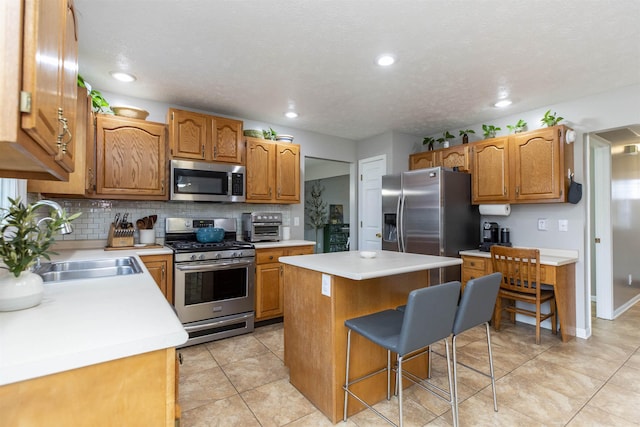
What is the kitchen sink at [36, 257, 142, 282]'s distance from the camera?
1932 mm

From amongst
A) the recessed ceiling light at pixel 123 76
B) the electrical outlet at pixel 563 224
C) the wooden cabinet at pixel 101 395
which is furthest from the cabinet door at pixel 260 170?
the electrical outlet at pixel 563 224

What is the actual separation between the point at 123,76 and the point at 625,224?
6.36 meters

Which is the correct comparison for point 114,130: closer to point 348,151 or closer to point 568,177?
point 348,151

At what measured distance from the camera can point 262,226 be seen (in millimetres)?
3865

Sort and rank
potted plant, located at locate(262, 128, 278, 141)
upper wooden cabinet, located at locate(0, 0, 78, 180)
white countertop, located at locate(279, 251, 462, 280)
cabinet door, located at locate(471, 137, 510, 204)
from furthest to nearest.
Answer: potted plant, located at locate(262, 128, 278, 141), cabinet door, located at locate(471, 137, 510, 204), white countertop, located at locate(279, 251, 462, 280), upper wooden cabinet, located at locate(0, 0, 78, 180)

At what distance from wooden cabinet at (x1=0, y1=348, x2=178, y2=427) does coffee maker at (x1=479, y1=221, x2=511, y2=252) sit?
Result: 3745 mm

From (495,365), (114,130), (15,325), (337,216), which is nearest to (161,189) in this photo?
(114,130)

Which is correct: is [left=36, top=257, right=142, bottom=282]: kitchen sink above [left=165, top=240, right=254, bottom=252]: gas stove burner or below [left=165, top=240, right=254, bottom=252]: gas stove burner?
below

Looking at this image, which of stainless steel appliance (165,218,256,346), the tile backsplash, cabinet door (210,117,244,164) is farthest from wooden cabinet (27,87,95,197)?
cabinet door (210,117,244,164)

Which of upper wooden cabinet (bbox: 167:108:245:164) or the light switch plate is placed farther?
upper wooden cabinet (bbox: 167:108:245:164)

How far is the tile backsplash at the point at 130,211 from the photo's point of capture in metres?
3.12

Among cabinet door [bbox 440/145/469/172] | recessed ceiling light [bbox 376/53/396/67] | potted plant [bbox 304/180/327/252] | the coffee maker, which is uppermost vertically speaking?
recessed ceiling light [bbox 376/53/396/67]

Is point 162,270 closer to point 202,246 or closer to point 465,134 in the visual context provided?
point 202,246

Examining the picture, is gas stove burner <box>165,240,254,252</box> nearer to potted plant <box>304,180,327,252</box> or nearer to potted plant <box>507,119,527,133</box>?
potted plant <box>507,119,527,133</box>
